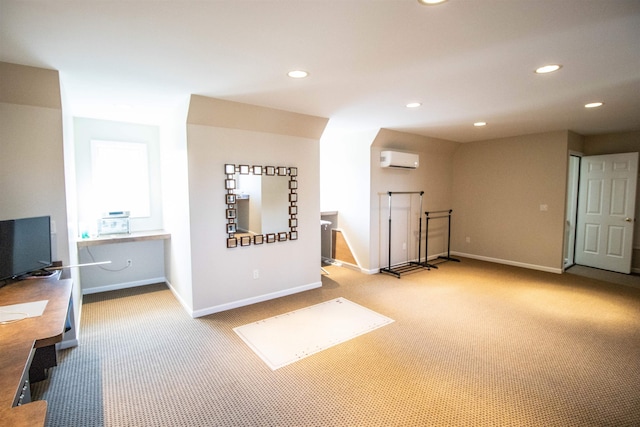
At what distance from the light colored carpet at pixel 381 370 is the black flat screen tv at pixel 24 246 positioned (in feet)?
2.89

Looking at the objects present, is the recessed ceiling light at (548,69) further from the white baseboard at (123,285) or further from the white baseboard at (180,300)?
the white baseboard at (123,285)

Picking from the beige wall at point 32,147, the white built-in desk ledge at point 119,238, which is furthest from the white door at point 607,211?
the beige wall at point 32,147

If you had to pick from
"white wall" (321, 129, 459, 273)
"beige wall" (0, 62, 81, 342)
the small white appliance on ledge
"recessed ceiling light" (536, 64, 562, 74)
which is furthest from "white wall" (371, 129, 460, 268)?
"beige wall" (0, 62, 81, 342)

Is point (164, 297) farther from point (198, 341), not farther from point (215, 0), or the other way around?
point (215, 0)

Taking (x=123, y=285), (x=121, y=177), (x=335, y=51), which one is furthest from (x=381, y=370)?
(x=121, y=177)

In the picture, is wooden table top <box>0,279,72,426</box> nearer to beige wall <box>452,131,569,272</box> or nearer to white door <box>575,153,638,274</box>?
beige wall <box>452,131,569,272</box>

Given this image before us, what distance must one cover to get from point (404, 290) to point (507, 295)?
4.43ft

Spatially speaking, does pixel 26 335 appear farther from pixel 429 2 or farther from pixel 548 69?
pixel 548 69

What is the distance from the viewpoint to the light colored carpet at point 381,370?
6.64 feet

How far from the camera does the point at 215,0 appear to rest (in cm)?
158

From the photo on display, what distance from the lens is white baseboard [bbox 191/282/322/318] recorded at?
3602 mm

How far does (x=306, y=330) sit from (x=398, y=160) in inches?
126

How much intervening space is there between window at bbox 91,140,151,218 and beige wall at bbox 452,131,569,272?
5.88m

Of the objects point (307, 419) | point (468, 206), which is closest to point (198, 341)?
point (307, 419)
